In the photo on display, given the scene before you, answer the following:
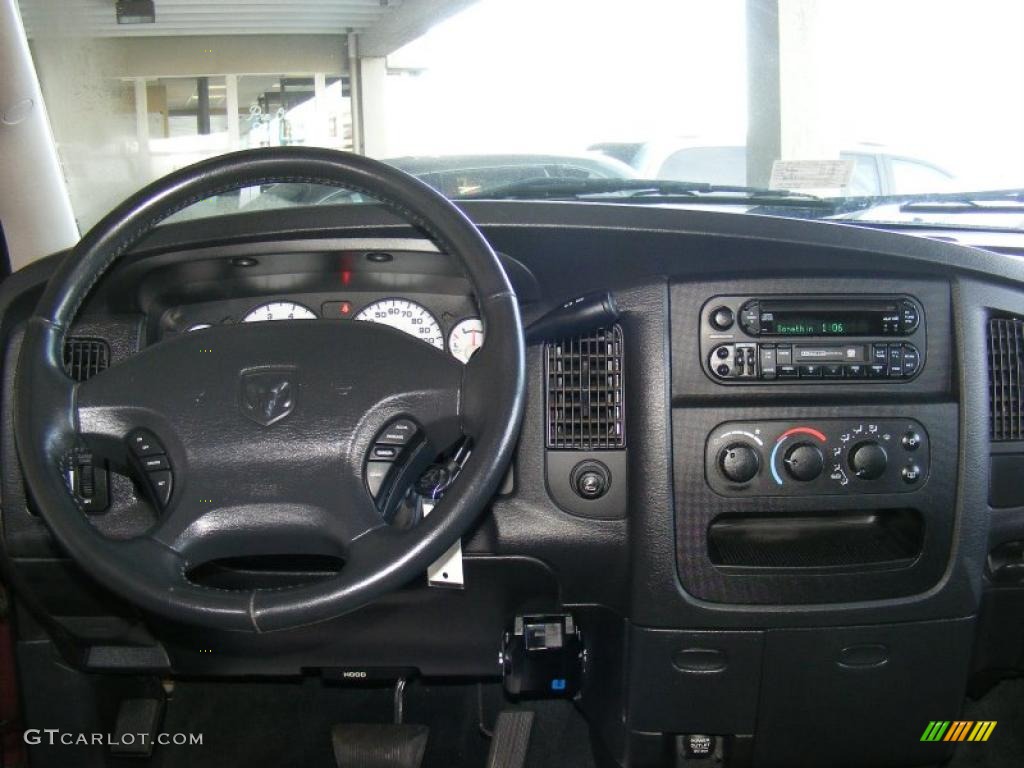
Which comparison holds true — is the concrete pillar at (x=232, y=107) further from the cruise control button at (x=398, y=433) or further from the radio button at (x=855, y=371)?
the radio button at (x=855, y=371)

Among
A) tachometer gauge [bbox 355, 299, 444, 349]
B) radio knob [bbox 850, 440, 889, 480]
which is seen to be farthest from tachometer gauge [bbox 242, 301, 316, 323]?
radio knob [bbox 850, 440, 889, 480]

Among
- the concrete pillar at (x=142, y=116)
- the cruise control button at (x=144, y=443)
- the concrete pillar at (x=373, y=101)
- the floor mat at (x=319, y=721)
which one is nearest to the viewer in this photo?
the cruise control button at (x=144, y=443)

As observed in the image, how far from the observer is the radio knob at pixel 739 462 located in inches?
70.2

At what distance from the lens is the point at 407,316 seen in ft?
6.21

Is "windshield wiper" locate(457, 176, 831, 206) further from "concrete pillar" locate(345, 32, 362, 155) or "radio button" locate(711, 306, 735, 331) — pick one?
"concrete pillar" locate(345, 32, 362, 155)

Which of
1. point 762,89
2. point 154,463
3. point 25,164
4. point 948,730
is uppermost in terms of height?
point 762,89

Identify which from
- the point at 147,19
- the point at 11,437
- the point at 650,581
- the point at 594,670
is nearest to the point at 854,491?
the point at 650,581

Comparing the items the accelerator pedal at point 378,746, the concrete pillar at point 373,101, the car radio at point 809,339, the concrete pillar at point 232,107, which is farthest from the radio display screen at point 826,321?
the concrete pillar at point 232,107

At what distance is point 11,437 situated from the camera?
1.85m

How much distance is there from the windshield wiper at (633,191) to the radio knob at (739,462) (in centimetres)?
63

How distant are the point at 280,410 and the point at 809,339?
0.96 metres

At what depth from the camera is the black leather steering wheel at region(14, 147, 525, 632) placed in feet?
4.37

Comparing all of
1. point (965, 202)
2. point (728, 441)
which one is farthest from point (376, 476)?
point (965, 202)

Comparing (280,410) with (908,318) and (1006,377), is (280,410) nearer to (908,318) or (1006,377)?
(908,318)
